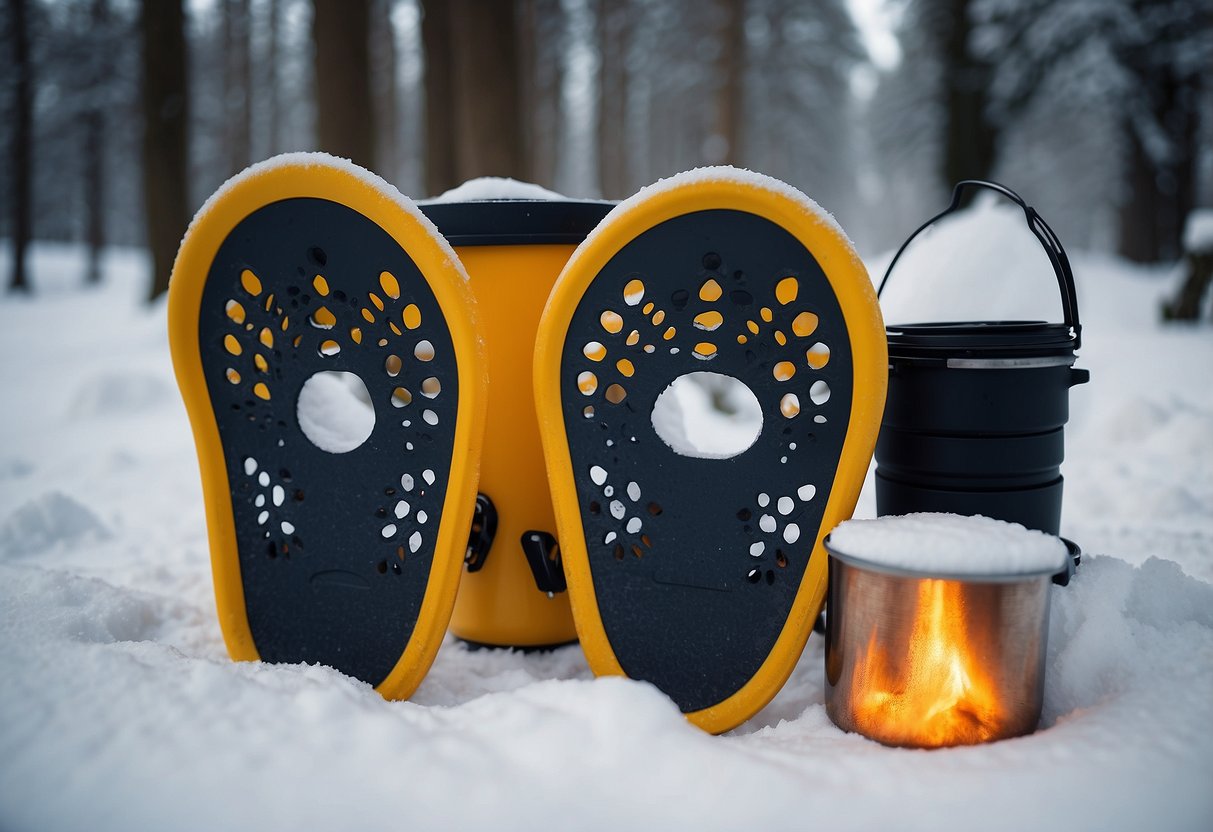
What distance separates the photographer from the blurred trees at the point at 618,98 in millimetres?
7723

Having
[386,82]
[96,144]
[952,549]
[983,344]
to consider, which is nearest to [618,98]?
[386,82]

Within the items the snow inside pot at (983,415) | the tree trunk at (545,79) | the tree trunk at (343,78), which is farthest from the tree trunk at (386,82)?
the snow inside pot at (983,415)

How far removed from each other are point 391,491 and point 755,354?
735mm

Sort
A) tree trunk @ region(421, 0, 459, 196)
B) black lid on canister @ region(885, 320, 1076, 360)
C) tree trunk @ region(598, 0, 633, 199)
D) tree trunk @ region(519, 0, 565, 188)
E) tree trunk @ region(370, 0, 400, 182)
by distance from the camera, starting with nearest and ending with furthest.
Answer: black lid on canister @ region(885, 320, 1076, 360) < tree trunk @ region(421, 0, 459, 196) < tree trunk @ region(519, 0, 565, 188) < tree trunk @ region(370, 0, 400, 182) < tree trunk @ region(598, 0, 633, 199)

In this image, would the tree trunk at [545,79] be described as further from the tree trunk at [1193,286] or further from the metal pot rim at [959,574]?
the metal pot rim at [959,574]

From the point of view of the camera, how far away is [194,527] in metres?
2.71

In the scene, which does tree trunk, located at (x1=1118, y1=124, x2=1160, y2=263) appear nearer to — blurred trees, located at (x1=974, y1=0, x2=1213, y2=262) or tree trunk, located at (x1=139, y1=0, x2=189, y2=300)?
blurred trees, located at (x1=974, y1=0, x2=1213, y2=262)

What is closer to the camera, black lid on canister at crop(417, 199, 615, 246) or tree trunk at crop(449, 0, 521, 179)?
black lid on canister at crop(417, 199, 615, 246)

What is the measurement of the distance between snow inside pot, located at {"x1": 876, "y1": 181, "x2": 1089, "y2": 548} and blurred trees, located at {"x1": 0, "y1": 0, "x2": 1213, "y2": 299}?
4.15 meters

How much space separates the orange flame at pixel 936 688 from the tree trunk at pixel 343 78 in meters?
5.14

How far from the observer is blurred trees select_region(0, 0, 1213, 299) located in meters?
7.72

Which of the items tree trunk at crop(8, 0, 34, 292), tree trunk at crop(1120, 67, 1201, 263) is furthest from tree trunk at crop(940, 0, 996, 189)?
tree trunk at crop(8, 0, 34, 292)

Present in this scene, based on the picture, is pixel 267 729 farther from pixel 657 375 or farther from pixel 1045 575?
pixel 1045 575

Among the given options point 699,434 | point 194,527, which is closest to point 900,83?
point 699,434
